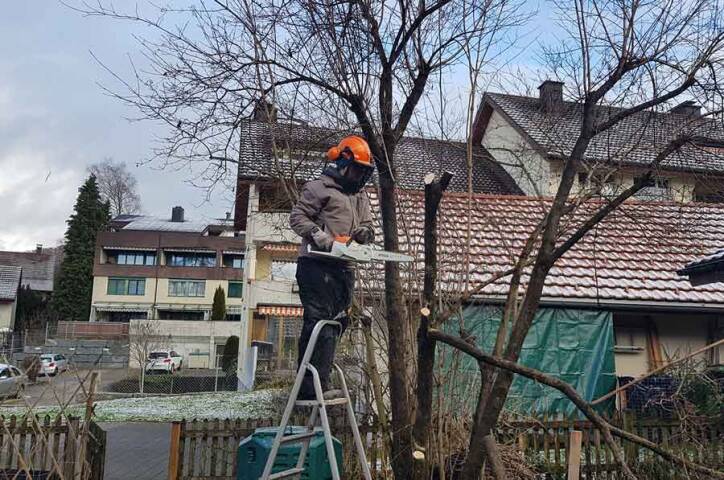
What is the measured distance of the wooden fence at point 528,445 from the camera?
6.85 metres

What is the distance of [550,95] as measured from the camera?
22.6 ft

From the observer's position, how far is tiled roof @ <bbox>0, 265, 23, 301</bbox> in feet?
147

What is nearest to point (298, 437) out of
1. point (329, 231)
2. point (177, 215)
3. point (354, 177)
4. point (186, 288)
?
point (329, 231)

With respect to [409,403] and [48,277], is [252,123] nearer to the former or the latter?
[409,403]

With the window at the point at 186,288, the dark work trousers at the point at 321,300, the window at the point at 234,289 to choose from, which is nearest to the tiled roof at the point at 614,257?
the dark work trousers at the point at 321,300

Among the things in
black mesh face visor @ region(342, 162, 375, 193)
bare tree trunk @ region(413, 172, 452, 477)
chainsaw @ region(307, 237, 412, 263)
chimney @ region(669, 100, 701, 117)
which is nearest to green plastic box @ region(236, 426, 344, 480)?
bare tree trunk @ region(413, 172, 452, 477)

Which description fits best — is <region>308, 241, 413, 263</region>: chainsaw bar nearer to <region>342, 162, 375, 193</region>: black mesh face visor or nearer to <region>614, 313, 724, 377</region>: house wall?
<region>342, 162, 375, 193</region>: black mesh face visor

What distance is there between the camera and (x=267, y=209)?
7.96 m

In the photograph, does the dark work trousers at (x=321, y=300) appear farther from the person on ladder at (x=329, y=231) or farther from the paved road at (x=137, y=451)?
the paved road at (x=137, y=451)

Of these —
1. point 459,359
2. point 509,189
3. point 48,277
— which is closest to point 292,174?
point 459,359

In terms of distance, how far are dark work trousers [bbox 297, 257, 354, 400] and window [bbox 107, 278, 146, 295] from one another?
1881 inches

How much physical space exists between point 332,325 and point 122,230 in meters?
49.3

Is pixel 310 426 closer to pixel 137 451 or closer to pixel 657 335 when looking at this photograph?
pixel 137 451

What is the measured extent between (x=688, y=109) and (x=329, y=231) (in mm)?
3925
